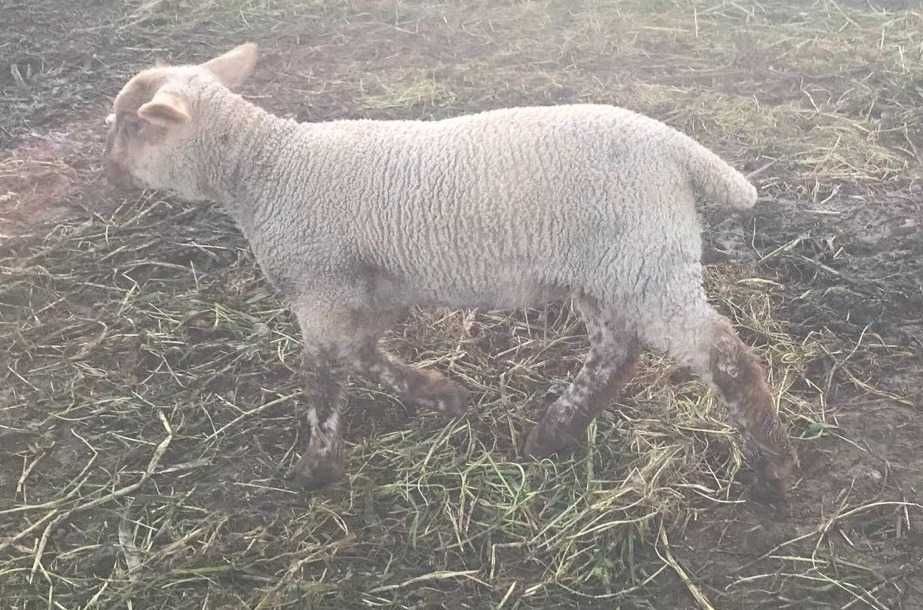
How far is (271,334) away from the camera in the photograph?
4.12m

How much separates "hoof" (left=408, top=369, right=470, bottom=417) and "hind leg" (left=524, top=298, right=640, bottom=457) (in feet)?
1.31

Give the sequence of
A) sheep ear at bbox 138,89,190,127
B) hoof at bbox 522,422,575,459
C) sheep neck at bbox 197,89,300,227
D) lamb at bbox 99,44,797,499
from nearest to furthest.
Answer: lamb at bbox 99,44,797,499 → sheep ear at bbox 138,89,190,127 → sheep neck at bbox 197,89,300,227 → hoof at bbox 522,422,575,459

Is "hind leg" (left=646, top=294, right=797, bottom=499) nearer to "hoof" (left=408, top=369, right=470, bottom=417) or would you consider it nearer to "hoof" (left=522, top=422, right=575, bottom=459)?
"hoof" (left=522, top=422, right=575, bottom=459)

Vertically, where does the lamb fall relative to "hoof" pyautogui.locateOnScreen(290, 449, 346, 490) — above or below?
above

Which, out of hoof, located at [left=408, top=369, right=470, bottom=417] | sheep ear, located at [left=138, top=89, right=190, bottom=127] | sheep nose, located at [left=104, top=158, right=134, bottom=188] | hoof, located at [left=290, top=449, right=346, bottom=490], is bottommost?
hoof, located at [left=290, top=449, right=346, bottom=490]

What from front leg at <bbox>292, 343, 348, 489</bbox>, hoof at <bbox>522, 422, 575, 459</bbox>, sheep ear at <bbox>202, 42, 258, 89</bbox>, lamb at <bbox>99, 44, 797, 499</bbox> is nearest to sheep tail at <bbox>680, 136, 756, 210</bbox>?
lamb at <bbox>99, 44, 797, 499</bbox>

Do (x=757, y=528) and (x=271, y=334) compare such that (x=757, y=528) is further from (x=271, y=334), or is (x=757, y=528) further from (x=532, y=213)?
(x=271, y=334)

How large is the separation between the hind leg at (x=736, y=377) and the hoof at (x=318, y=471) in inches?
56.7

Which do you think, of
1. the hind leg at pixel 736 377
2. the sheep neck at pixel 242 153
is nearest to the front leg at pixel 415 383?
the sheep neck at pixel 242 153

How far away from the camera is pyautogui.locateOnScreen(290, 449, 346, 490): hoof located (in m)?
3.30

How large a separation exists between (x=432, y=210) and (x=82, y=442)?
203 cm

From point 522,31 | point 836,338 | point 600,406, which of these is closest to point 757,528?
point 600,406

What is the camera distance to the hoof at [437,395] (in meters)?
3.61

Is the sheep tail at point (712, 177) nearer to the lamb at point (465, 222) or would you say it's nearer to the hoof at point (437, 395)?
the lamb at point (465, 222)
